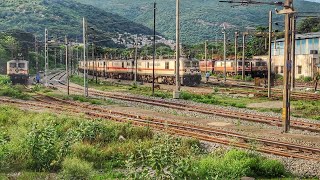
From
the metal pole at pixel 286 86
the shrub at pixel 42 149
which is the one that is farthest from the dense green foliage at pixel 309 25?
the shrub at pixel 42 149

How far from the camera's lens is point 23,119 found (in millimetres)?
20531

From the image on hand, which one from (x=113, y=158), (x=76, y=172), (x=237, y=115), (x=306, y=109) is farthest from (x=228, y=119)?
(x=76, y=172)

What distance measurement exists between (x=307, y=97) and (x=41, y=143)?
77.8 feet

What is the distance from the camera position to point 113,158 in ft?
46.3

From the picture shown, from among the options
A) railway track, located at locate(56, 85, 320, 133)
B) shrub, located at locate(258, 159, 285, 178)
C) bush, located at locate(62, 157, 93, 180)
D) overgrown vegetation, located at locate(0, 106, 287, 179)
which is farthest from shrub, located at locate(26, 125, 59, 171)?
railway track, located at locate(56, 85, 320, 133)

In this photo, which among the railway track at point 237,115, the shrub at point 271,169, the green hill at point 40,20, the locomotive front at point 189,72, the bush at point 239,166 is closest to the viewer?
the bush at point 239,166

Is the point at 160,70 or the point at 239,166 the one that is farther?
the point at 160,70

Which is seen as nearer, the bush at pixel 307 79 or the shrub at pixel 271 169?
the shrub at pixel 271 169

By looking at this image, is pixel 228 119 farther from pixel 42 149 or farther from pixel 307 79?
pixel 307 79

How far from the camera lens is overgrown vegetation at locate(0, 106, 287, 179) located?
33.7 feet

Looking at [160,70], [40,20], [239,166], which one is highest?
[40,20]

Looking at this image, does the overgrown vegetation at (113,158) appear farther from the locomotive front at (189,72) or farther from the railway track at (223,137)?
the locomotive front at (189,72)

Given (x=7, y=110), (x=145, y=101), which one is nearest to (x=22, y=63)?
(x=145, y=101)

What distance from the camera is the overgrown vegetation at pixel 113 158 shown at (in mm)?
10258
